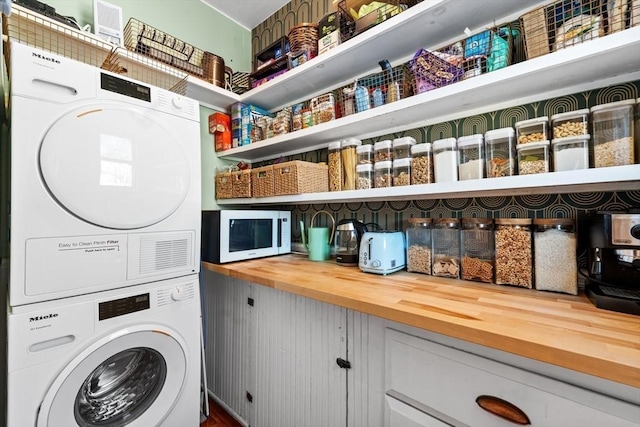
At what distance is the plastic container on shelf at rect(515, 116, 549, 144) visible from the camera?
939 millimetres

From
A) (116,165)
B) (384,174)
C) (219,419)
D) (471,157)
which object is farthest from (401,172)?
(219,419)

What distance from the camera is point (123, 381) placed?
3.95ft

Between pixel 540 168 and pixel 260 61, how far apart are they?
1857 millimetres

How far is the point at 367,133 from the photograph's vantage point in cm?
151

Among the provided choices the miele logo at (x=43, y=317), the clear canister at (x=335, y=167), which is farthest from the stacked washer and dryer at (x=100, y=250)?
the clear canister at (x=335, y=167)

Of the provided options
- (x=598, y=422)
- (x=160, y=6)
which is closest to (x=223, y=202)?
(x=160, y=6)

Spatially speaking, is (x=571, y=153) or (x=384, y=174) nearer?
(x=571, y=153)

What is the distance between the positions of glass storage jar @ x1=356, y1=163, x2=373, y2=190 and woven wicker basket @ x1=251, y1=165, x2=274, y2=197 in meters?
0.52

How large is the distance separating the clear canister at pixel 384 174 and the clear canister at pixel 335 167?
0.74ft

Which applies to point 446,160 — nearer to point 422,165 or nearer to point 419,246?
point 422,165

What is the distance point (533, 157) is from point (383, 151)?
58cm

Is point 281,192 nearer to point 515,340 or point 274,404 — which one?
point 274,404

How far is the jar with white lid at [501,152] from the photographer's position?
3.27 feet

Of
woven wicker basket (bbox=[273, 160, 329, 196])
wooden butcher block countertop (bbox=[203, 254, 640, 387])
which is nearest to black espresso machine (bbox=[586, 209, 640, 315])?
wooden butcher block countertop (bbox=[203, 254, 640, 387])
